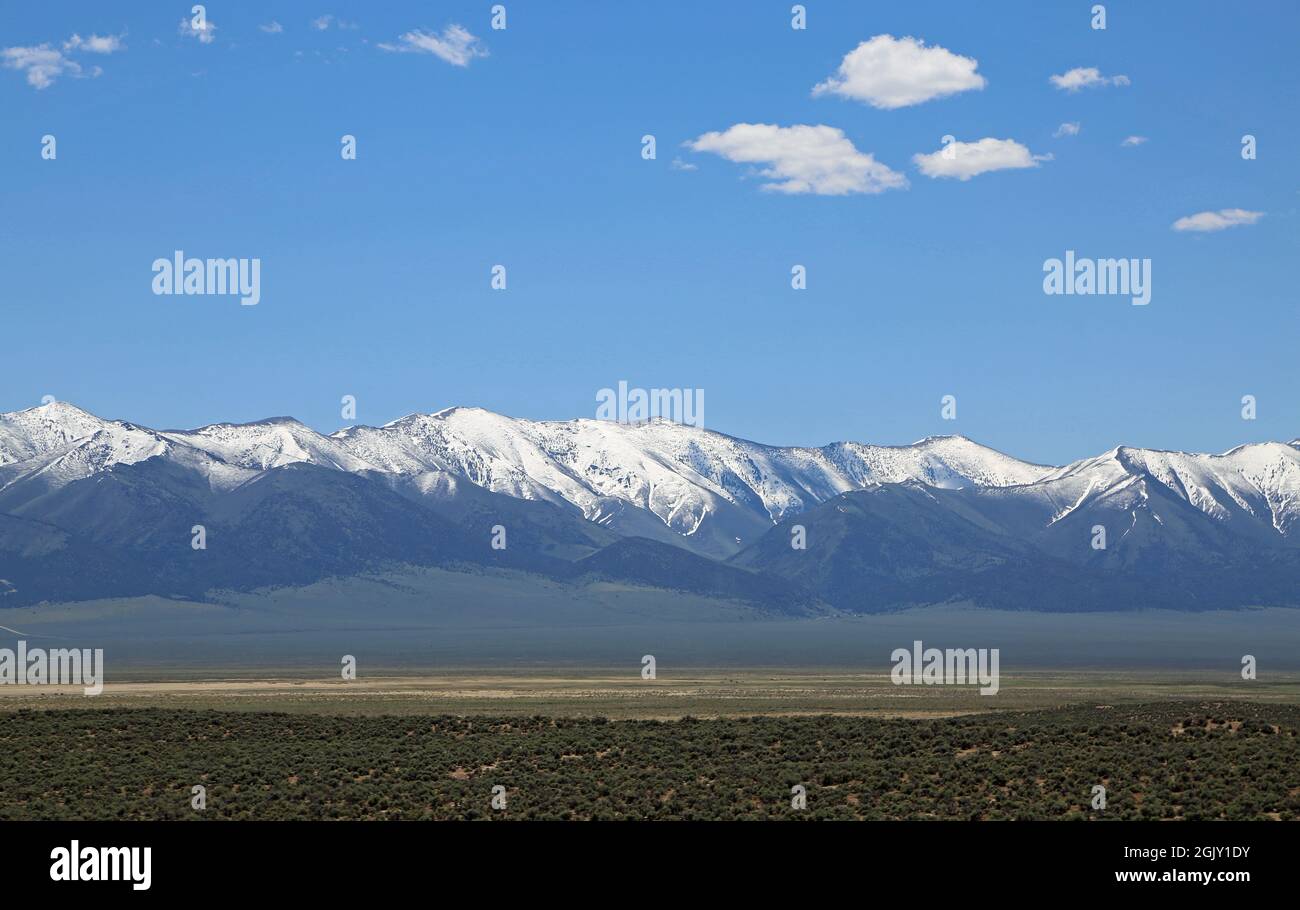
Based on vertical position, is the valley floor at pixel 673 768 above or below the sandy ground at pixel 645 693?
above

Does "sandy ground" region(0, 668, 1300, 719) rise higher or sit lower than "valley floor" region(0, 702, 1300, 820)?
lower

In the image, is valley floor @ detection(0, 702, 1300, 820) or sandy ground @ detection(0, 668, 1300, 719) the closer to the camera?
valley floor @ detection(0, 702, 1300, 820)

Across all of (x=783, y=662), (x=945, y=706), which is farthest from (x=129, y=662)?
(x=945, y=706)

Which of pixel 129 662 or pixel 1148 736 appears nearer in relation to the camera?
pixel 1148 736

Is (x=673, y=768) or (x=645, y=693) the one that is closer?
(x=673, y=768)

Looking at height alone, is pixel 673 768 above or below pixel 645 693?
above

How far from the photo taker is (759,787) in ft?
171

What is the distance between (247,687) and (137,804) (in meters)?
83.9

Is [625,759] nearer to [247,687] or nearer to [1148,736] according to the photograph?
[1148,736]

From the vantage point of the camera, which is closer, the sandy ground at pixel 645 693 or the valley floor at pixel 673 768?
the valley floor at pixel 673 768
